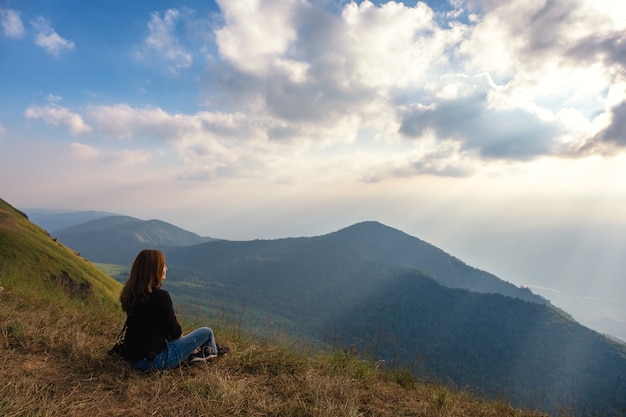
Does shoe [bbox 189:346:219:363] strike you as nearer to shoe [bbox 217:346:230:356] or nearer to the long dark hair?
shoe [bbox 217:346:230:356]

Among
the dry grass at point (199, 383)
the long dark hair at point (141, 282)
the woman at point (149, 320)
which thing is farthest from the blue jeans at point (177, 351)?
the long dark hair at point (141, 282)

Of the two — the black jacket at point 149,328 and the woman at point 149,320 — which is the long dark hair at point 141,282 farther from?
the black jacket at point 149,328

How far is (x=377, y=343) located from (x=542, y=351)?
487ft

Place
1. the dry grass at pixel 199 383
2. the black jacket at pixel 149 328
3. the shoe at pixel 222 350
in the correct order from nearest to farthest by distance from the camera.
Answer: the dry grass at pixel 199 383 < the black jacket at pixel 149 328 < the shoe at pixel 222 350

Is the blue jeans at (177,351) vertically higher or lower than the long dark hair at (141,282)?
lower

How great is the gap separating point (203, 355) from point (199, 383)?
3.14 ft

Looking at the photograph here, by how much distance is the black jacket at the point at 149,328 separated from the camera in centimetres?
607

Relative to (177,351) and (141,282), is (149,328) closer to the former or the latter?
(177,351)

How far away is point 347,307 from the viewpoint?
200 meters

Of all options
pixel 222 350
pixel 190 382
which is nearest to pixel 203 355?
pixel 222 350

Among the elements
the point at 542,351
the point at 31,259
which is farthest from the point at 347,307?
the point at 31,259

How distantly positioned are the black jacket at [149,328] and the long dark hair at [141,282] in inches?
4.3

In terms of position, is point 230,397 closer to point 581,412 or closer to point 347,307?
point 581,412

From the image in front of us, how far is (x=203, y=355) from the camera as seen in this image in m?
6.54
